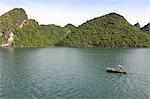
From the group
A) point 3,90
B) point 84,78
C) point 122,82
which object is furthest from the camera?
point 84,78

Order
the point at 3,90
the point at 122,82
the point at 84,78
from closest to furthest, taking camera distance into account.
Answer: the point at 3,90 < the point at 122,82 < the point at 84,78

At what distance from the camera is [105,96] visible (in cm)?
5172

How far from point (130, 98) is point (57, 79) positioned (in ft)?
80.3

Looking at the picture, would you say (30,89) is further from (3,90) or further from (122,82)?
(122,82)

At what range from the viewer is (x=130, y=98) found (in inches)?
1999

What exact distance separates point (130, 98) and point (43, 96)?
16.5 m

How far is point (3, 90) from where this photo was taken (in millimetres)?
55469

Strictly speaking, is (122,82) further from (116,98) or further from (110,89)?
(116,98)

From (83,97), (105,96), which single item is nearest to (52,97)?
(83,97)

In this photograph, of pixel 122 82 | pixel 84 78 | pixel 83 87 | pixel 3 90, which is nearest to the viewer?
pixel 3 90

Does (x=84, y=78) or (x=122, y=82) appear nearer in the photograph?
(x=122, y=82)

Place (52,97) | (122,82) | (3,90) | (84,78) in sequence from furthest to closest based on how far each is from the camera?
(84,78)
(122,82)
(3,90)
(52,97)

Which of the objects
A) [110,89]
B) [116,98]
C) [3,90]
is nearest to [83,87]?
[110,89]

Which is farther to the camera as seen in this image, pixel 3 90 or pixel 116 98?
pixel 3 90
